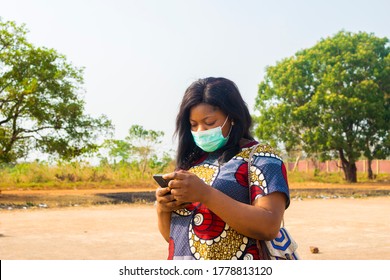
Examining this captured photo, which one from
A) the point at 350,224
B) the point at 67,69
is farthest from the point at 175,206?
the point at 67,69

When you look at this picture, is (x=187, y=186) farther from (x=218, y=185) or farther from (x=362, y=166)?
(x=362, y=166)

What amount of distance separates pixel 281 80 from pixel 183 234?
29520 millimetres

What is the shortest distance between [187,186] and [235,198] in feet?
0.76

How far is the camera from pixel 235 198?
223cm

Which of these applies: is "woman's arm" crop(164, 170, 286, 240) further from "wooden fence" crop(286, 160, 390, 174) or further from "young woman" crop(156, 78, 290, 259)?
"wooden fence" crop(286, 160, 390, 174)

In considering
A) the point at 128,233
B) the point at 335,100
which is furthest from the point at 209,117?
the point at 335,100

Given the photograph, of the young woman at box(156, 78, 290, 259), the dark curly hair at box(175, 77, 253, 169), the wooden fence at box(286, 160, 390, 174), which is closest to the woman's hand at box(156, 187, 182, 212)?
the young woman at box(156, 78, 290, 259)

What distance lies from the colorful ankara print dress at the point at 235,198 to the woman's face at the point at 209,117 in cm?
14

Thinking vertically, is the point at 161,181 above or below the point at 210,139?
below

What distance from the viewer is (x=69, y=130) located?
67.5ft

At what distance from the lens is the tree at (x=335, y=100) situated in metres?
29.2

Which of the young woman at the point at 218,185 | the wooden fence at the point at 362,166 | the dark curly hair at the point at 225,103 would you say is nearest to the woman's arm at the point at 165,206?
the young woman at the point at 218,185

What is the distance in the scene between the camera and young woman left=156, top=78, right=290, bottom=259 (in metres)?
2.12

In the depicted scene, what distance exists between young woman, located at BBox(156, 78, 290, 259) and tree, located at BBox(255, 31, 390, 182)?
27248mm
